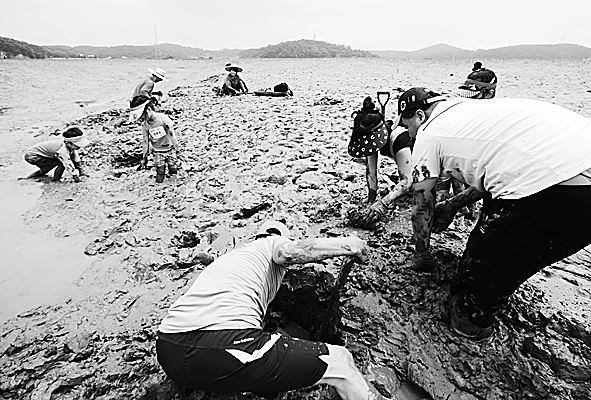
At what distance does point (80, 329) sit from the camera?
260 cm

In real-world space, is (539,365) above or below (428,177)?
below

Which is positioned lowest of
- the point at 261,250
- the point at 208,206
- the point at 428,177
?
the point at 208,206

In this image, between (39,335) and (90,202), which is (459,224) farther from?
(90,202)

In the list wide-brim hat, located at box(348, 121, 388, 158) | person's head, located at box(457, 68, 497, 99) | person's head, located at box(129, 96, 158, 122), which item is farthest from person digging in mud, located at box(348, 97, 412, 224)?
person's head, located at box(129, 96, 158, 122)

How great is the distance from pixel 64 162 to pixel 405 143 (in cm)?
500

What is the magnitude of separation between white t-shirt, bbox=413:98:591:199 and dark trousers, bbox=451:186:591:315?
73mm

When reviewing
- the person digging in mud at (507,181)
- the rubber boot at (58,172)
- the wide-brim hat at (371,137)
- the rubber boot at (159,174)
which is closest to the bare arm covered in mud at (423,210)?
the person digging in mud at (507,181)

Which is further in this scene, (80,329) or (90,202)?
(90,202)

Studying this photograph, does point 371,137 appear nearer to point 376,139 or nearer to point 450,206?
point 376,139

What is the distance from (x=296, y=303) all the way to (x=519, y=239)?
1.40 meters

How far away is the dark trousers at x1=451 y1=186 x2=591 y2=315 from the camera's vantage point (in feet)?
5.64

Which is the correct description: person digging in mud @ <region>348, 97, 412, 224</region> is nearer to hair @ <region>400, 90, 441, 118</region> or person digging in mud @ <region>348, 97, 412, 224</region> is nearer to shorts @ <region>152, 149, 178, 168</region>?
hair @ <region>400, 90, 441, 118</region>

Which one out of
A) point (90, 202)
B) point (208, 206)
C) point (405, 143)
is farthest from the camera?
point (90, 202)

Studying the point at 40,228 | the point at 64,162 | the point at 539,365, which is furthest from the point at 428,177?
the point at 64,162
